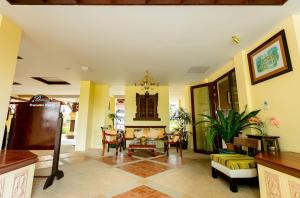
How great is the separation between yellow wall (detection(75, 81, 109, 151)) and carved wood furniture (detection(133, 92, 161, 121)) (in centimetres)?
146

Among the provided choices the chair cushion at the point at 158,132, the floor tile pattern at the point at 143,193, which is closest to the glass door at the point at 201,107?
the chair cushion at the point at 158,132

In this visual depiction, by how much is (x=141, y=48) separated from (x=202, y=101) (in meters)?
3.65

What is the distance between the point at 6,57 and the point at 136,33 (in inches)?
89.1

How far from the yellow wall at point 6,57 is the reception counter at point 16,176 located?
129 centimetres

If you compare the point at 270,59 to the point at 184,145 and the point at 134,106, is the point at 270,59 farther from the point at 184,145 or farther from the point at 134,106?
the point at 134,106

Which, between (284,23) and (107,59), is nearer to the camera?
(284,23)

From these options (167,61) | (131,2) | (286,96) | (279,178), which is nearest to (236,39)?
(286,96)

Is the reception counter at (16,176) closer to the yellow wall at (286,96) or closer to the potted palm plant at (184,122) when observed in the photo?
the yellow wall at (286,96)

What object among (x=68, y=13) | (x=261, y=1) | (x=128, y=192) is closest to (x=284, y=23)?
(x=261, y=1)

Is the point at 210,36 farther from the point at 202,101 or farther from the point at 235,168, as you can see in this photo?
Answer: the point at 202,101

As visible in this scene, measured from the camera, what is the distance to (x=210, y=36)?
10.2ft

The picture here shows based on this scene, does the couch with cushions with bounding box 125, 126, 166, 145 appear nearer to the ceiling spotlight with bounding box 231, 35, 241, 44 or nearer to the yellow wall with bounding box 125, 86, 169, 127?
the yellow wall with bounding box 125, 86, 169, 127

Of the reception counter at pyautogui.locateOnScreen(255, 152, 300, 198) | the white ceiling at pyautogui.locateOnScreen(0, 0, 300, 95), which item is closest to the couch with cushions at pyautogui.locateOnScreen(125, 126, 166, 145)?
the white ceiling at pyautogui.locateOnScreen(0, 0, 300, 95)

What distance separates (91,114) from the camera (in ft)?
21.4
